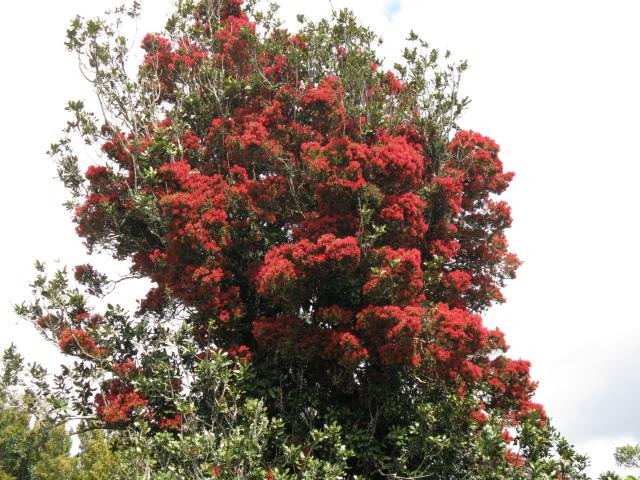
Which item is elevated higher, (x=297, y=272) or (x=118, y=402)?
(x=297, y=272)

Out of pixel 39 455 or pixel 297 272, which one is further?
pixel 39 455

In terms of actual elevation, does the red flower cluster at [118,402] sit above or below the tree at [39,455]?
below

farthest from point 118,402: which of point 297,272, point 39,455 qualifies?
point 39,455

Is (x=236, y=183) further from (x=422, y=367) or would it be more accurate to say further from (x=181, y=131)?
(x=422, y=367)

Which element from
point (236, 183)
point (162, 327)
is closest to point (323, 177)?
point (236, 183)

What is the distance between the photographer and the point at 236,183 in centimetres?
1453

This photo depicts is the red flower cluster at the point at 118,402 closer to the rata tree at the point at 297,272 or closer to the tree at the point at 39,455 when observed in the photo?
the rata tree at the point at 297,272

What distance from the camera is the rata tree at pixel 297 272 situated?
11.7 meters

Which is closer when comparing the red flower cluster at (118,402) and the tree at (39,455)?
the red flower cluster at (118,402)

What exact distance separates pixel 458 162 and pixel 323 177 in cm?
442

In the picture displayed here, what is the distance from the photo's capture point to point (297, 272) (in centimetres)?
1198

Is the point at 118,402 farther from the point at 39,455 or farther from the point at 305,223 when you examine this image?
the point at 39,455

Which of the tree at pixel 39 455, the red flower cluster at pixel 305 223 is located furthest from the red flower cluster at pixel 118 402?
the tree at pixel 39 455

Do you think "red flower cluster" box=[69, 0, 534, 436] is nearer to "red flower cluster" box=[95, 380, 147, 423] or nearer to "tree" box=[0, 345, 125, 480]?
"red flower cluster" box=[95, 380, 147, 423]
